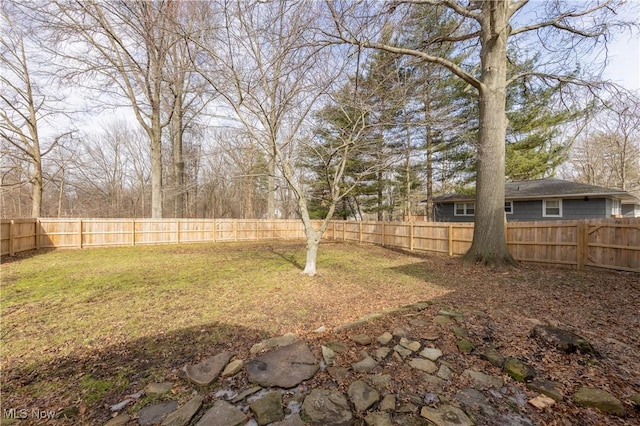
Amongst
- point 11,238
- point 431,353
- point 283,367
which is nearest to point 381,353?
point 431,353

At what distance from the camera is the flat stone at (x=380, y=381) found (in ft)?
7.00

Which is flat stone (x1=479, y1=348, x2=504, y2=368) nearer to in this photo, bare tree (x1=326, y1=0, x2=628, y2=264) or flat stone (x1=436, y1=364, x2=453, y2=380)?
flat stone (x1=436, y1=364, x2=453, y2=380)

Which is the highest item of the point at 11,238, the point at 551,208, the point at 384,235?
the point at 551,208

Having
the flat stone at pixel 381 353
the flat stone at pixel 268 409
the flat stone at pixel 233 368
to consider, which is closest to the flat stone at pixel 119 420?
the flat stone at pixel 233 368

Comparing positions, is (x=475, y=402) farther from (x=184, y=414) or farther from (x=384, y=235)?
(x=384, y=235)

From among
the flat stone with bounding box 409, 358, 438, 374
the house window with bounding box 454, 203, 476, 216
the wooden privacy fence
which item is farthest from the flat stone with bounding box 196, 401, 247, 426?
the house window with bounding box 454, 203, 476, 216

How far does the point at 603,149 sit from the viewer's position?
18375 mm

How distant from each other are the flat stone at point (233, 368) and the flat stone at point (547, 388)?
251cm

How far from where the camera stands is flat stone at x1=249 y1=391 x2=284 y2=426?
5.97 feet

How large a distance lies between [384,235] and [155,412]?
1158 centimetres

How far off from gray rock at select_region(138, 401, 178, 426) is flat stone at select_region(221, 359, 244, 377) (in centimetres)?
45

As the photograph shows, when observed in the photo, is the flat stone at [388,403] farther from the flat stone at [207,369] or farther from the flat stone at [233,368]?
the flat stone at [207,369]

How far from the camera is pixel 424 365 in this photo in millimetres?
2420

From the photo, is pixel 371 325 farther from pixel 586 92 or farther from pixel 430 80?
pixel 586 92
